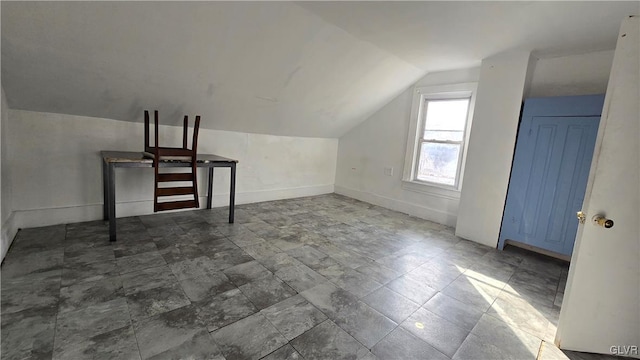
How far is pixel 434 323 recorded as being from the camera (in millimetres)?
1873

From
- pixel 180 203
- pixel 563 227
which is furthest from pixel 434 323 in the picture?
pixel 180 203

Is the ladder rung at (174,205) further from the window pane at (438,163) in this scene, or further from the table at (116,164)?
the window pane at (438,163)

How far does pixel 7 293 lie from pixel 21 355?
2.54 ft

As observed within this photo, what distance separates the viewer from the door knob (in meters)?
1.60

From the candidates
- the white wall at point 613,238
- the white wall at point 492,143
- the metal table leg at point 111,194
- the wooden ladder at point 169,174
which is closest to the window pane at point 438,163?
the white wall at point 492,143

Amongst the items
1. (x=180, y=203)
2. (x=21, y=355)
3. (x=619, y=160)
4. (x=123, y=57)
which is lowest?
(x=21, y=355)

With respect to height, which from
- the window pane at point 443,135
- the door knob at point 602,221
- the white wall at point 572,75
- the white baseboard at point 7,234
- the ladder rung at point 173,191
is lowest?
the white baseboard at point 7,234

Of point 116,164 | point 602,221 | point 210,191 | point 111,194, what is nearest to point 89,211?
point 111,194

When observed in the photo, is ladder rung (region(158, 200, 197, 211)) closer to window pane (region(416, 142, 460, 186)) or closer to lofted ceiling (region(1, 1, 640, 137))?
lofted ceiling (region(1, 1, 640, 137))

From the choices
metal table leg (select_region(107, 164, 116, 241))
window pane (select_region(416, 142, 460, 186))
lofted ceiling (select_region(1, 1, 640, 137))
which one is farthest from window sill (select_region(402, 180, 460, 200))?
metal table leg (select_region(107, 164, 116, 241))

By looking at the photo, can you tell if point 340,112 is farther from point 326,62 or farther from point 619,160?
point 619,160

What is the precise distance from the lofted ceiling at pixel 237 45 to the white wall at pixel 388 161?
0.83 metres

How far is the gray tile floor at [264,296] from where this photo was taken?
61.2 inches

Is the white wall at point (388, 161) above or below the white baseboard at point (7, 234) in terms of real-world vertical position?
above
